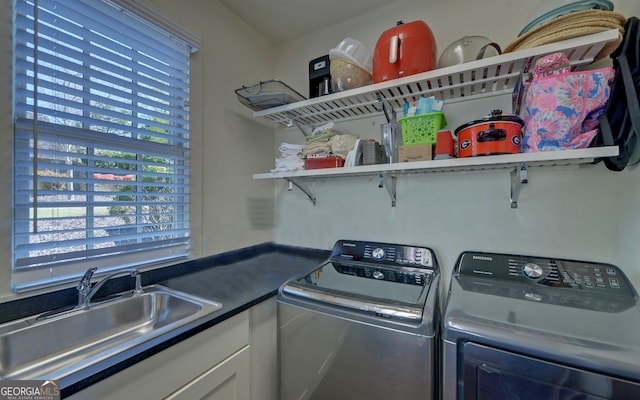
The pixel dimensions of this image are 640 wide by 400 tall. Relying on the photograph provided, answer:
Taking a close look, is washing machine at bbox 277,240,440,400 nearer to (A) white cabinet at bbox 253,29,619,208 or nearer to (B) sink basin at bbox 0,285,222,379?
(B) sink basin at bbox 0,285,222,379

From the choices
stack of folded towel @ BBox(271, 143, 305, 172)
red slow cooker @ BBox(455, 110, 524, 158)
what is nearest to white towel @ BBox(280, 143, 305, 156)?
stack of folded towel @ BBox(271, 143, 305, 172)

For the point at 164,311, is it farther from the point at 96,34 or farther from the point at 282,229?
the point at 96,34

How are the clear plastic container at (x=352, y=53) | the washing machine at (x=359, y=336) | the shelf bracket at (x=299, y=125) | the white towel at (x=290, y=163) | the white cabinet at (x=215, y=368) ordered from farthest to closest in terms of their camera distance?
the shelf bracket at (x=299, y=125), the white towel at (x=290, y=163), the clear plastic container at (x=352, y=53), the washing machine at (x=359, y=336), the white cabinet at (x=215, y=368)

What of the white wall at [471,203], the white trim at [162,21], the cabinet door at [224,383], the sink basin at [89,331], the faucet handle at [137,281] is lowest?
the cabinet door at [224,383]

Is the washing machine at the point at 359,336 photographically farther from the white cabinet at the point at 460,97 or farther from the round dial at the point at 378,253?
the white cabinet at the point at 460,97

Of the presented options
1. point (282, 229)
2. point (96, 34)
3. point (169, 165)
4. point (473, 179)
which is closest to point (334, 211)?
point (282, 229)

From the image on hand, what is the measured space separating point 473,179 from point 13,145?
205 cm

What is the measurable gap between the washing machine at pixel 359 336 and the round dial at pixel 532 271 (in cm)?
38

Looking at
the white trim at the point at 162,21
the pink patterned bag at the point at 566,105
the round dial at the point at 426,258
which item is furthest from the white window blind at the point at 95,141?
the pink patterned bag at the point at 566,105

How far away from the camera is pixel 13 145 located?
892 mm

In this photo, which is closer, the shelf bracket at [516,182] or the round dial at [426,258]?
the shelf bracket at [516,182]

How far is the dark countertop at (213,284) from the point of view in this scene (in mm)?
715

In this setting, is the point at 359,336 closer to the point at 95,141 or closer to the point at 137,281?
the point at 137,281

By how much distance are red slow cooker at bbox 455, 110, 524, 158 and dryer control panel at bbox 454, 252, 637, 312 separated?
22.0 inches
